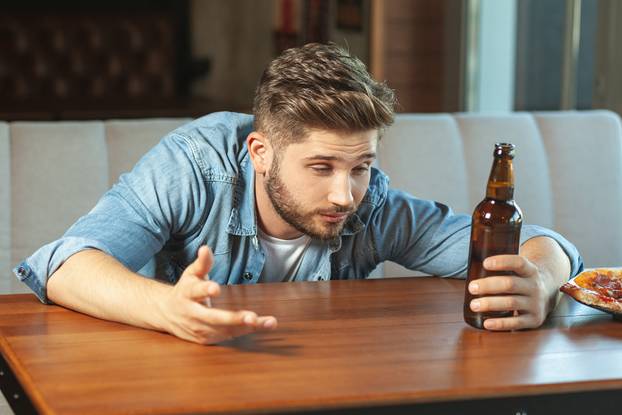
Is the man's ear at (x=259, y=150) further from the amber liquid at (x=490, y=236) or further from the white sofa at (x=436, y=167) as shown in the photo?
the white sofa at (x=436, y=167)

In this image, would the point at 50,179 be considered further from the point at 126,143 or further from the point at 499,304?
the point at 499,304

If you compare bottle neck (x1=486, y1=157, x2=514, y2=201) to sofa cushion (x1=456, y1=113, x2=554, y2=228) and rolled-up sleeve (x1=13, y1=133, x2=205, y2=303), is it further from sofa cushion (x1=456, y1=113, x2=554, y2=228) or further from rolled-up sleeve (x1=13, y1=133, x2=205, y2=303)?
sofa cushion (x1=456, y1=113, x2=554, y2=228)

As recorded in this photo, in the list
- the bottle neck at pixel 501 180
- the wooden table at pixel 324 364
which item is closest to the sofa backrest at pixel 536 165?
the wooden table at pixel 324 364

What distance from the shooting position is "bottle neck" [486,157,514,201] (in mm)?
1537

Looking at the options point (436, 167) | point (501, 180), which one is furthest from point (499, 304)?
point (436, 167)

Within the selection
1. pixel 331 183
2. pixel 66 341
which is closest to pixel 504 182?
pixel 331 183

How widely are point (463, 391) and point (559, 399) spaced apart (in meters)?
0.14

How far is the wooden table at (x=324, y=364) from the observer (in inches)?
49.2

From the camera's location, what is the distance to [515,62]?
4.54m

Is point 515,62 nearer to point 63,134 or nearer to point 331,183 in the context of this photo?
point 63,134

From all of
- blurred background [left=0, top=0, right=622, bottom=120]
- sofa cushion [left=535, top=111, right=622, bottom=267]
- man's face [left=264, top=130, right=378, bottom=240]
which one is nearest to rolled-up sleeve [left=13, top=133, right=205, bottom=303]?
man's face [left=264, top=130, right=378, bottom=240]

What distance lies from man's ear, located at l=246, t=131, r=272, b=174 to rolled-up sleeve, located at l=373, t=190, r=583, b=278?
30cm

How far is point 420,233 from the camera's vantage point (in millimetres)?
2084

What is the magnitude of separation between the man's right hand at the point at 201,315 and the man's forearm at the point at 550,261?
21.8 inches
